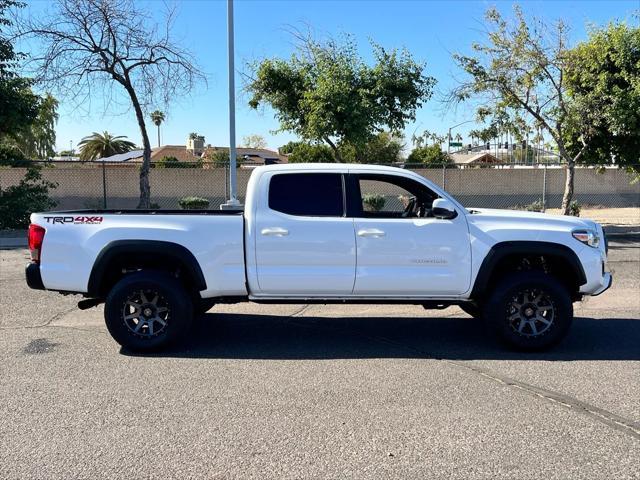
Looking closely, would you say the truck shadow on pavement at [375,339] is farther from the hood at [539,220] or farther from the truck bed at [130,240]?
Result: the hood at [539,220]

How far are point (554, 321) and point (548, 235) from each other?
0.87 meters

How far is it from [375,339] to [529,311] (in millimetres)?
1635

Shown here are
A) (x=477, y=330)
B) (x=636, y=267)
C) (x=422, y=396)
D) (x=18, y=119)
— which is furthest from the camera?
(x=18, y=119)

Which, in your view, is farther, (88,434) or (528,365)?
(528,365)

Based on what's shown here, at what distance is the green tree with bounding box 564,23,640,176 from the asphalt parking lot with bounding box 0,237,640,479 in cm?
1000

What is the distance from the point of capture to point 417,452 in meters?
3.68

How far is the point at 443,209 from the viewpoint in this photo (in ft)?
18.5

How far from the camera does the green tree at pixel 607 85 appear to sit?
15.1 metres

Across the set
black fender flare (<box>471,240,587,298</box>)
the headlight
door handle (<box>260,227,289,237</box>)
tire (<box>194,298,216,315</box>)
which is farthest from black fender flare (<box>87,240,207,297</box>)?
the headlight

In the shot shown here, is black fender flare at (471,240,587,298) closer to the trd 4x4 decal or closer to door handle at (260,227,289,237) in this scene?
door handle at (260,227,289,237)

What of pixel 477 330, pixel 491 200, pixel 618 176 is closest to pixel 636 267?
pixel 477 330

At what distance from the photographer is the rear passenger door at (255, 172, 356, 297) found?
5629 mm

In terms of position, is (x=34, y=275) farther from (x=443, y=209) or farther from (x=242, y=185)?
(x=242, y=185)

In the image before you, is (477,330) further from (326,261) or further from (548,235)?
(326,261)
